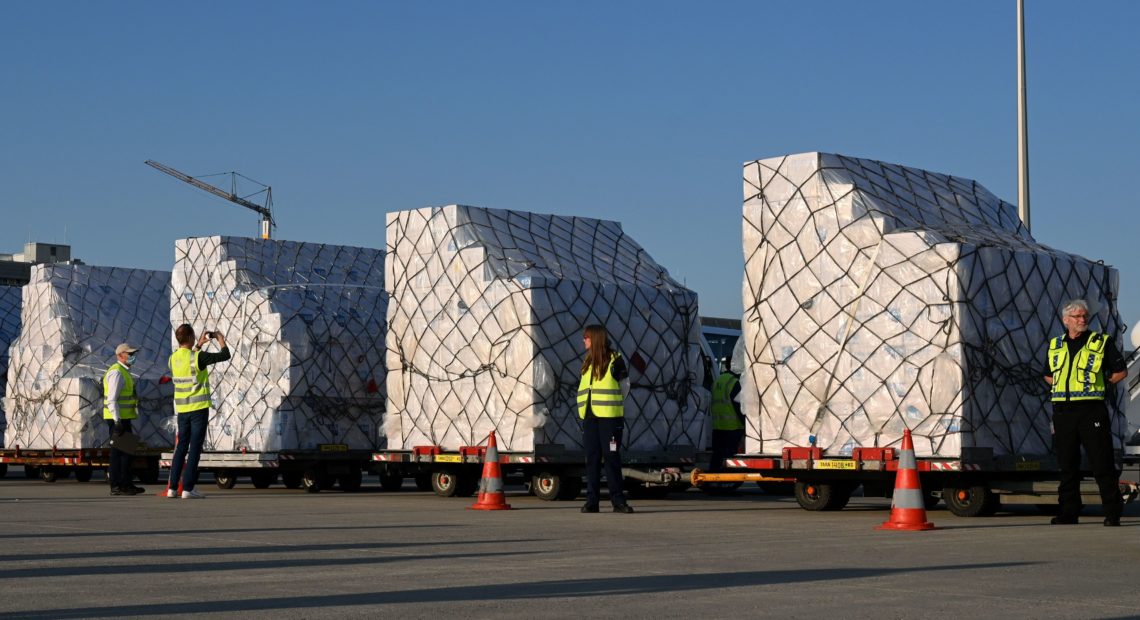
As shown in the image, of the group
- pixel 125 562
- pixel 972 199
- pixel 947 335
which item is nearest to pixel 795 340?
pixel 947 335

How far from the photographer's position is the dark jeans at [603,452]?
45.6 feet

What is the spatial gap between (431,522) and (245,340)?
9.20 meters

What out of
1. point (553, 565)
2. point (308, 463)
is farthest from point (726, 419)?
point (553, 565)

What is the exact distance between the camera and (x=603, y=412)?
1395 centimetres

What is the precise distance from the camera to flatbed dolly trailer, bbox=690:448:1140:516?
13.0m

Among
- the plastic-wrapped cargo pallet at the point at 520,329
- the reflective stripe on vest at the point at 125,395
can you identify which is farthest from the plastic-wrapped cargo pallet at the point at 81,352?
the plastic-wrapped cargo pallet at the point at 520,329

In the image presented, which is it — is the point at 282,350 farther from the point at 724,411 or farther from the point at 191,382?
the point at 724,411

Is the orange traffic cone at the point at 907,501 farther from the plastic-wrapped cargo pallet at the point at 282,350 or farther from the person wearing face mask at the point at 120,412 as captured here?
the plastic-wrapped cargo pallet at the point at 282,350

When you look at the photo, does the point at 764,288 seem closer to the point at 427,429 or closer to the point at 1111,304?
the point at 1111,304

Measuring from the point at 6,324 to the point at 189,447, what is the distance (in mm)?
14292

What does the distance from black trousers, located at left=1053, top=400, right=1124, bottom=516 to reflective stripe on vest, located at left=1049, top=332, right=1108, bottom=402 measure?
0.07 metres

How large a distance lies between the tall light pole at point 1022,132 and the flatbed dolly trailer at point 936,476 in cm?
764

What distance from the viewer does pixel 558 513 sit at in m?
13.9

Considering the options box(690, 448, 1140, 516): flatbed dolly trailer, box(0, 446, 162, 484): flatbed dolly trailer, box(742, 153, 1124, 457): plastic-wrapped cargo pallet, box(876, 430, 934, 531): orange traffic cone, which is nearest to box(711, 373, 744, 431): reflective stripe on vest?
box(742, 153, 1124, 457): plastic-wrapped cargo pallet
